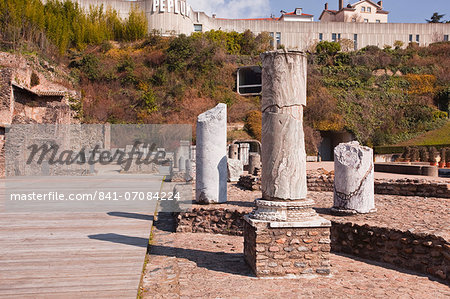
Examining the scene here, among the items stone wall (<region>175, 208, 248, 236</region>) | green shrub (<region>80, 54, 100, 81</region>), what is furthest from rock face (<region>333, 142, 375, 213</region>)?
green shrub (<region>80, 54, 100, 81</region>)

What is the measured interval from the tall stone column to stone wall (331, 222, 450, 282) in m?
1.36

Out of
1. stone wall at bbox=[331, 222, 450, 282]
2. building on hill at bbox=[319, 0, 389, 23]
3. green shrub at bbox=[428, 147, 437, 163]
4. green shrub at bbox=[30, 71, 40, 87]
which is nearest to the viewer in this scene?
stone wall at bbox=[331, 222, 450, 282]

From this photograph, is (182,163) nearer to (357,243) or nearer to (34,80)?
(357,243)

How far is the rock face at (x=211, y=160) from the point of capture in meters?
8.16

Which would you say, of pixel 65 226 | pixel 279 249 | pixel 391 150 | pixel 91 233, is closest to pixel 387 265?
pixel 279 249

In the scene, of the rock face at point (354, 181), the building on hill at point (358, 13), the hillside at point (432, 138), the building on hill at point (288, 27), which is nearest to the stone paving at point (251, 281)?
the rock face at point (354, 181)

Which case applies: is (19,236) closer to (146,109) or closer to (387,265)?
(387,265)

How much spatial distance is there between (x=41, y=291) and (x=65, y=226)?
3.15 m

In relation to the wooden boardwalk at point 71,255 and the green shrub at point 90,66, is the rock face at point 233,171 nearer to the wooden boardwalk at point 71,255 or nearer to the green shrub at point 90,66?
the wooden boardwalk at point 71,255

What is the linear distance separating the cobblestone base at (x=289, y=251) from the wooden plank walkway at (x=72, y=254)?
4.79ft

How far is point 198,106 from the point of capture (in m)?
32.4

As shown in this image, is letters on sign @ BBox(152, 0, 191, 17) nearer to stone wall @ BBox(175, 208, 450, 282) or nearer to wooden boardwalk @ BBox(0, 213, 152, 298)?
wooden boardwalk @ BBox(0, 213, 152, 298)

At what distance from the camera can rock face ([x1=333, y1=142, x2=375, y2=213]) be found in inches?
290

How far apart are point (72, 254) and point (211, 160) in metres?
3.62
